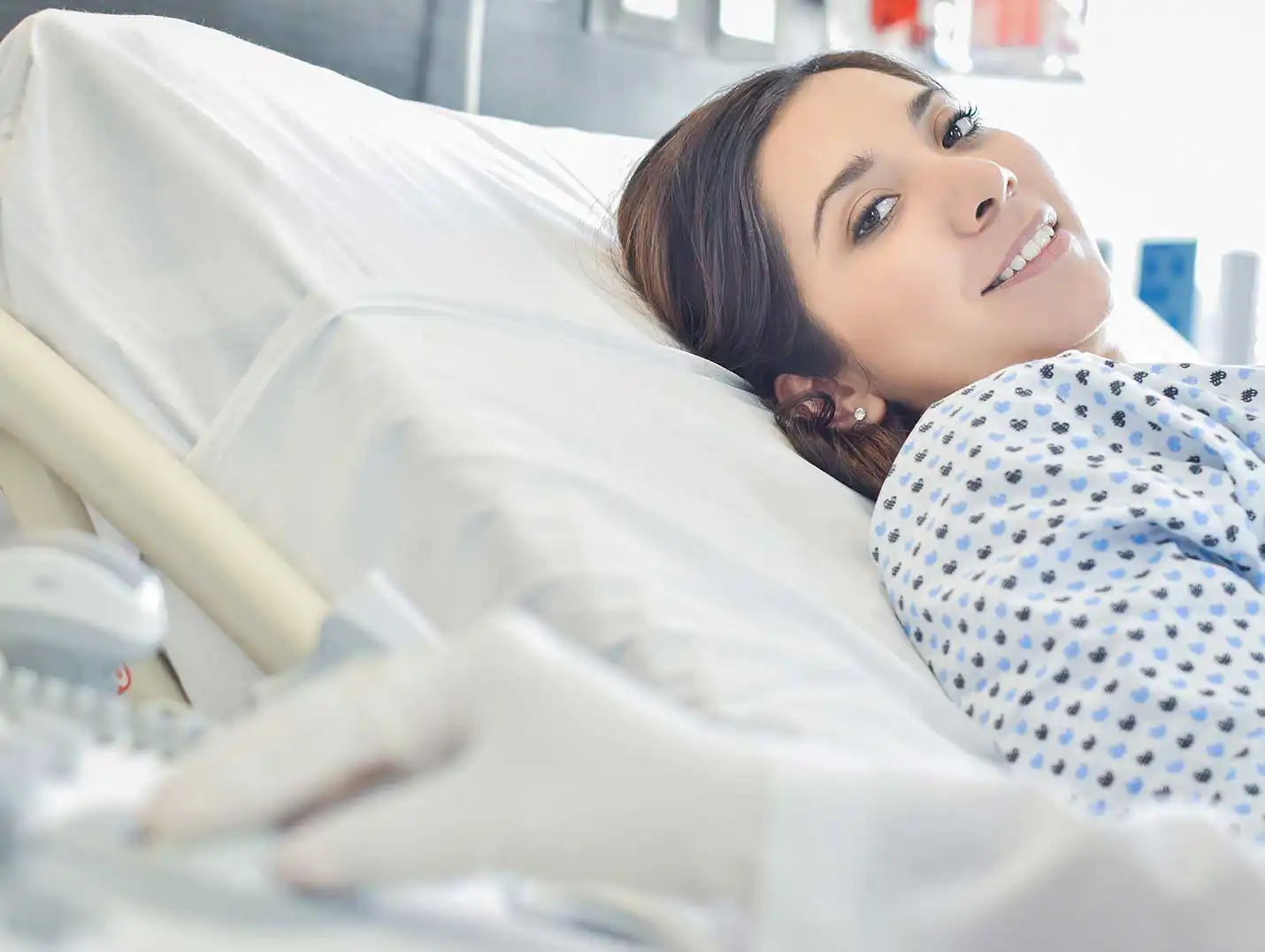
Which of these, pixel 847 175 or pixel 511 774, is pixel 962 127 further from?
pixel 511 774

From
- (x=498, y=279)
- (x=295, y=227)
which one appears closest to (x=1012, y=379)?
(x=498, y=279)

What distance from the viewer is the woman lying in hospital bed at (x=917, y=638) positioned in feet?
1.19

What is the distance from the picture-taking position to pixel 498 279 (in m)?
1.05

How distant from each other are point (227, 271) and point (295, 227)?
0.06m

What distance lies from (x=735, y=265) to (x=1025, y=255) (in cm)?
26

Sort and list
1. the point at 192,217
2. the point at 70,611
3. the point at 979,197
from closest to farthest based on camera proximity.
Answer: the point at 70,611 < the point at 192,217 < the point at 979,197

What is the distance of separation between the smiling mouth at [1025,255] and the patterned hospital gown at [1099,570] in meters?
0.23

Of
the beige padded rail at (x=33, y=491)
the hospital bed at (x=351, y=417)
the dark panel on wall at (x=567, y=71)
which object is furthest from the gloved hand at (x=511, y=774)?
the dark panel on wall at (x=567, y=71)

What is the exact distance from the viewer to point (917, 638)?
89cm

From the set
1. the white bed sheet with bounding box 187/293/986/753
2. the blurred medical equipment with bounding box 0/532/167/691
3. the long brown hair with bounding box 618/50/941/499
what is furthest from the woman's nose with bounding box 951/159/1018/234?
the blurred medical equipment with bounding box 0/532/167/691

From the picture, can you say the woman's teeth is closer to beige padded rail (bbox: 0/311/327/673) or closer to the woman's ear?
the woman's ear

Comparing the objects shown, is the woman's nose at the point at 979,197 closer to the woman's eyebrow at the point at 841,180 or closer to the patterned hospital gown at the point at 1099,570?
the woman's eyebrow at the point at 841,180

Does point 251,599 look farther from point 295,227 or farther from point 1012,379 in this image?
point 1012,379

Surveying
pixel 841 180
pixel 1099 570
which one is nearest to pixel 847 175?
pixel 841 180
